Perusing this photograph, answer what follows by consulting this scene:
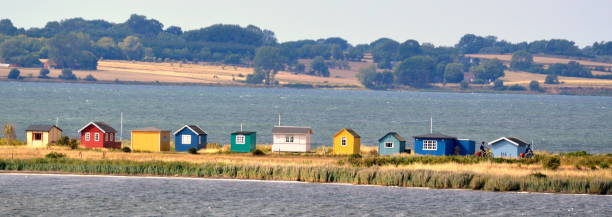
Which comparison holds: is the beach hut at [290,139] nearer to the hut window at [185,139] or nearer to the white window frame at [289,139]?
the white window frame at [289,139]

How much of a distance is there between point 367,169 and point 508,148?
1858cm

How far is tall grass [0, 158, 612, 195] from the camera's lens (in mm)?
68000

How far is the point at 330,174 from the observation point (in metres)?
72.4

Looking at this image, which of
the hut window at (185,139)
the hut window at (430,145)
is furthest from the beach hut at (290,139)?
the hut window at (430,145)

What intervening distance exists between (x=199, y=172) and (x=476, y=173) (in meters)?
19.0

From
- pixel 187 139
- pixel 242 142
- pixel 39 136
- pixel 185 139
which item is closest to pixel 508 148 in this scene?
pixel 242 142

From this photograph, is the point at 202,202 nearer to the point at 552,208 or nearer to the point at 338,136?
the point at 552,208

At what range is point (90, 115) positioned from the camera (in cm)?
16938

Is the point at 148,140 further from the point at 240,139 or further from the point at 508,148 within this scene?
the point at 508,148

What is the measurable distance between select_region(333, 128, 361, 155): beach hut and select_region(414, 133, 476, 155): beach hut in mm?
5035

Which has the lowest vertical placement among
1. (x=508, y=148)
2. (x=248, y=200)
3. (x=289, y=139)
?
(x=248, y=200)

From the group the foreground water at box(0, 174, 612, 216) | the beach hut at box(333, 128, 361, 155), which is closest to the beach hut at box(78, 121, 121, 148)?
the foreground water at box(0, 174, 612, 216)

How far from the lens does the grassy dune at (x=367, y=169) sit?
69062mm

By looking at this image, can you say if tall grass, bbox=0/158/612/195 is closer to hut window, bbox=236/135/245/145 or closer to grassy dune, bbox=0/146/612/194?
grassy dune, bbox=0/146/612/194
